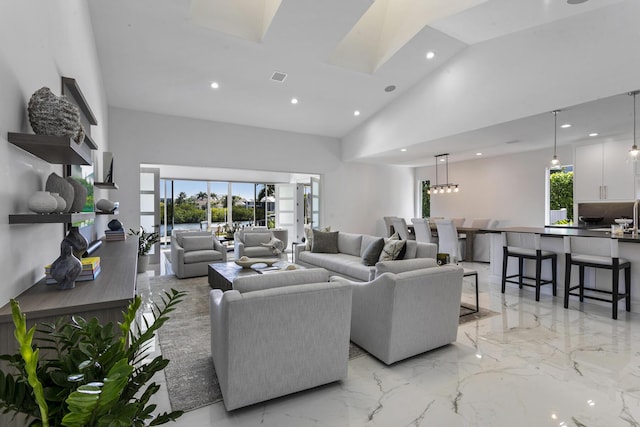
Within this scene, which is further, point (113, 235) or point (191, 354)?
point (113, 235)

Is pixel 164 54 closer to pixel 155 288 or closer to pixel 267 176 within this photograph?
pixel 155 288

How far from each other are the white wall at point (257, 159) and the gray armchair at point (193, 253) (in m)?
0.98

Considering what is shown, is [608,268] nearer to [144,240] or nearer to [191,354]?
[191,354]

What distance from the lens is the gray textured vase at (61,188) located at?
5.74 ft

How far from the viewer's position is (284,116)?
7016 mm

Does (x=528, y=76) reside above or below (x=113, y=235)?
above

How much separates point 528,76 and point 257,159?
17.5 feet

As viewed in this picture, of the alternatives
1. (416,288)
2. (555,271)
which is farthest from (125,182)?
(555,271)

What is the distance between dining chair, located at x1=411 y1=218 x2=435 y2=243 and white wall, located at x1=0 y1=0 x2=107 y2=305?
6508 mm

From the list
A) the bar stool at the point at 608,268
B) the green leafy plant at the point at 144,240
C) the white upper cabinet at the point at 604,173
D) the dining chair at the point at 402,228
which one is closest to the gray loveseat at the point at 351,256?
the bar stool at the point at 608,268

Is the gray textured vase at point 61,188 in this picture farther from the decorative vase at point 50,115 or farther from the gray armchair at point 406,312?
the gray armchair at point 406,312

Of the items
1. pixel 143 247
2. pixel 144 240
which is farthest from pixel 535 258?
pixel 144 240

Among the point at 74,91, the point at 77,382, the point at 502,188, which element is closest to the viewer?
the point at 77,382

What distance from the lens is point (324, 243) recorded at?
19.0 ft
